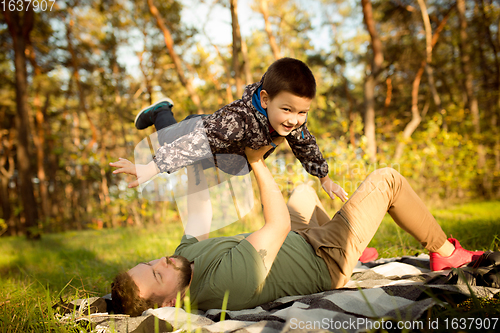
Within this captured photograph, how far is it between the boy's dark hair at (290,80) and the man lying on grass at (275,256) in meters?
0.44

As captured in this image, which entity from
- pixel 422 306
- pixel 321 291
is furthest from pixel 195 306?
pixel 422 306

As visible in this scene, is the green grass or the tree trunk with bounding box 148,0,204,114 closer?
the green grass

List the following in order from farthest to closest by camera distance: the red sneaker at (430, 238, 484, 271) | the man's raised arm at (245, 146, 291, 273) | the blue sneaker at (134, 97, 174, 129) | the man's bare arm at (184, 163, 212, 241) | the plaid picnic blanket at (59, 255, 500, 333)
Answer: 1. the blue sneaker at (134, 97, 174, 129)
2. the man's bare arm at (184, 163, 212, 241)
3. the red sneaker at (430, 238, 484, 271)
4. the man's raised arm at (245, 146, 291, 273)
5. the plaid picnic blanket at (59, 255, 500, 333)

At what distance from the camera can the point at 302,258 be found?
1.63m

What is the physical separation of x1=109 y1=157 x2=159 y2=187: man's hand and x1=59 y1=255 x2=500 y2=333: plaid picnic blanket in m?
0.69

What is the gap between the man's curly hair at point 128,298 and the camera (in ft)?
4.90

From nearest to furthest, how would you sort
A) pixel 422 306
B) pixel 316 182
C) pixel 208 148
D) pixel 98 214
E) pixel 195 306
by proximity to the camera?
pixel 422 306 < pixel 195 306 < pixel 208 148 < pixel 316 182 < pixel 98 214

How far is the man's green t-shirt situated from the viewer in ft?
4.73

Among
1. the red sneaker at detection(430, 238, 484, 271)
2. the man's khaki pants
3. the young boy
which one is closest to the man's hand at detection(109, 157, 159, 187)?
the young boy

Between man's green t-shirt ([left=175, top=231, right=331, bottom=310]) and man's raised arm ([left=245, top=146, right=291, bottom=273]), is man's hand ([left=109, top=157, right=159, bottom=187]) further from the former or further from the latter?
man's raised arm ([left=245, top=146, right=291, bottom=273])

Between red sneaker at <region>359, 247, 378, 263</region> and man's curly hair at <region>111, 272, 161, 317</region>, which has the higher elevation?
man's curly hair at <region>111, 272, 161, 317</region>

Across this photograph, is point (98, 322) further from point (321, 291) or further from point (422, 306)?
point (422, 306)

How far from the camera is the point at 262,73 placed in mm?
11453

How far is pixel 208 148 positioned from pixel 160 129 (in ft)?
1.69
